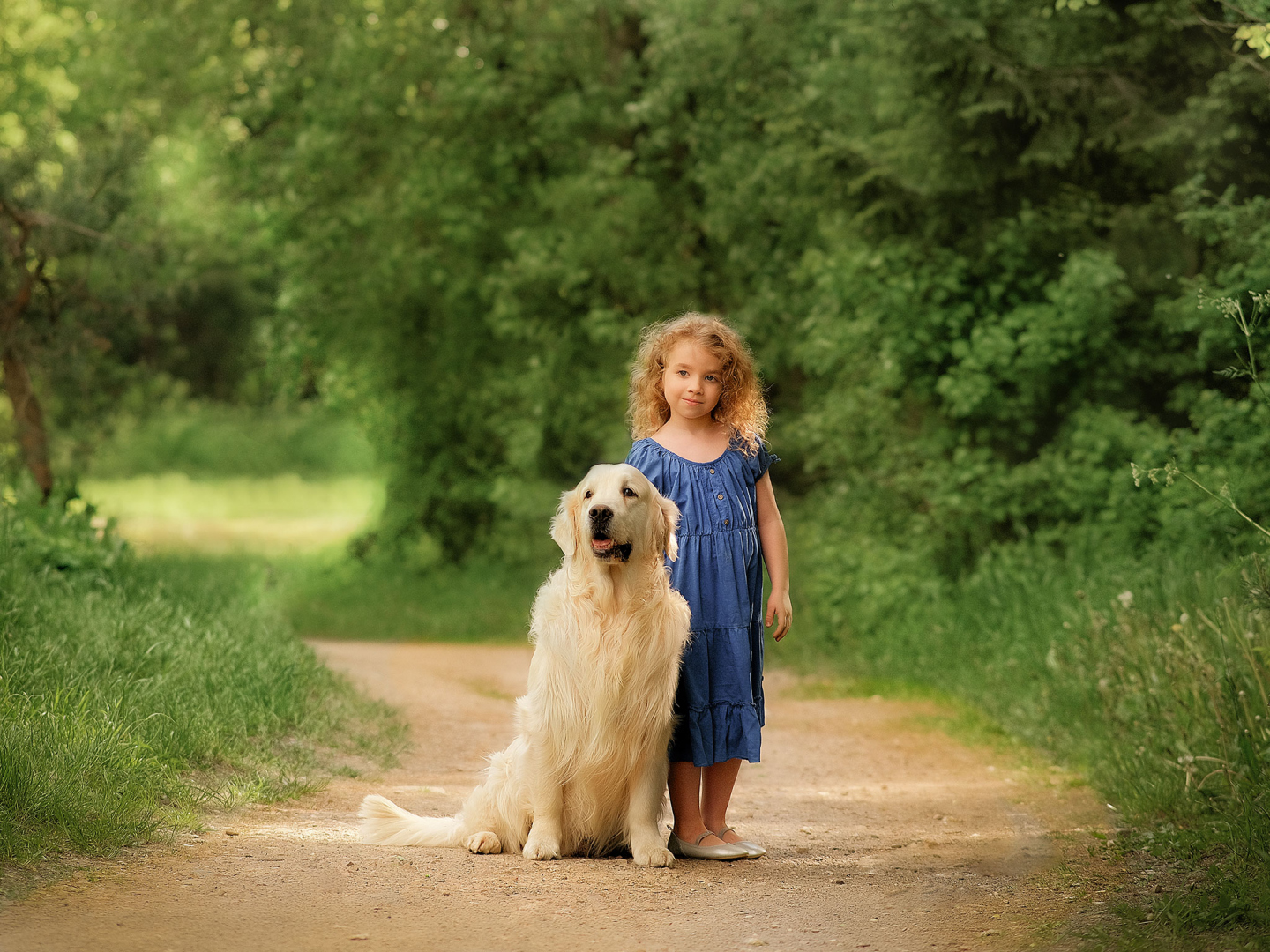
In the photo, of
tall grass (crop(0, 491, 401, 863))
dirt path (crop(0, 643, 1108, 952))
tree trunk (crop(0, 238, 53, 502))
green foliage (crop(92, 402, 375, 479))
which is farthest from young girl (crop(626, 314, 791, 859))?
green foliage (crop(92, 402, 375, 479))

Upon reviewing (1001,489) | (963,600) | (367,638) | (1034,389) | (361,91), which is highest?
(361,91)

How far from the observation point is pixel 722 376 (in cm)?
507

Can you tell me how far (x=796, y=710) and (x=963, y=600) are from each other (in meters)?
1.86

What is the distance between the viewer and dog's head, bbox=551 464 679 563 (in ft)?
14.2

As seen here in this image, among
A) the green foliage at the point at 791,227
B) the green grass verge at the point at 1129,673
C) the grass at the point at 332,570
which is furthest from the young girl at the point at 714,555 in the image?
the grass at the point at 332,570

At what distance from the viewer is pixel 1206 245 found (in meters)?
9.44

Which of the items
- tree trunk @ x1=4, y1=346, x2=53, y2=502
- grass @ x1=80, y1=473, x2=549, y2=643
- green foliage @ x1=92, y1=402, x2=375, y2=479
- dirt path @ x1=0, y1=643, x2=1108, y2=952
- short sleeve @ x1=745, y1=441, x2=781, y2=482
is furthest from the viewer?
green foliage @ x1=92, y1=402, x2=375, y2=479

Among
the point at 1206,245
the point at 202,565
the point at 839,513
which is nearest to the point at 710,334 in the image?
the point at 1206,245

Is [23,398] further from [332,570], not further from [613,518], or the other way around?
[613,518]

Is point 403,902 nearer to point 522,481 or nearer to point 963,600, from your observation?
point 963,600

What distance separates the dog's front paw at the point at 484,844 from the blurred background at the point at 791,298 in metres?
2.21

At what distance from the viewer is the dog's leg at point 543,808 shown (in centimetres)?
461

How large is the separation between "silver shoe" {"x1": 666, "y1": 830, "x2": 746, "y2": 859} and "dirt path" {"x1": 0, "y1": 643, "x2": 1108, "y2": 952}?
0.06 m

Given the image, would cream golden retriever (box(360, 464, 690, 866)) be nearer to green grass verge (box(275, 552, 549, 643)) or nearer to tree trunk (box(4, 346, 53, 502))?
tree trunk (box(4, 346, 53, 502))
